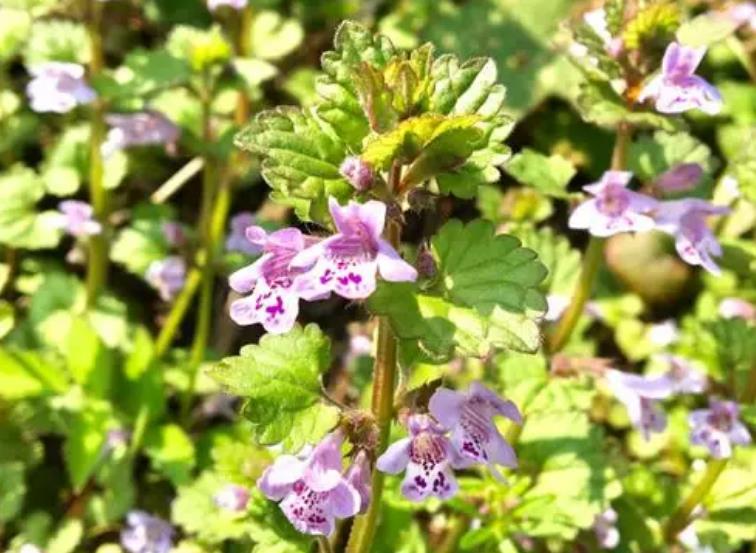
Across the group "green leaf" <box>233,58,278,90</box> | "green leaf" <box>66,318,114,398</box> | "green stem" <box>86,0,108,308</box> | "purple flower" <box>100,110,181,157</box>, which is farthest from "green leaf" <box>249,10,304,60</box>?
"green leaf" <box>66,318,114,398</box>

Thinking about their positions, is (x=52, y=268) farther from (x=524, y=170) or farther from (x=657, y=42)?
(x=657, y=42)

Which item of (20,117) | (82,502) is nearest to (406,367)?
(82,502)

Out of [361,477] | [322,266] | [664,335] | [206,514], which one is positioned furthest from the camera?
[664,335]

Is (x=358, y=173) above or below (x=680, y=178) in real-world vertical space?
above

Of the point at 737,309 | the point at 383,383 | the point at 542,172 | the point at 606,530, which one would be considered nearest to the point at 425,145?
the point at 383,383

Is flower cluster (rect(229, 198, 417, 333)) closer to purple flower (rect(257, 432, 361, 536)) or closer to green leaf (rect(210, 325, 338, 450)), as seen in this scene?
green leaf (rect(210, 325, 338, 450))

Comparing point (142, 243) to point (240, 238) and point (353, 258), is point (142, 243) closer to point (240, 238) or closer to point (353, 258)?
point (240, 238)
